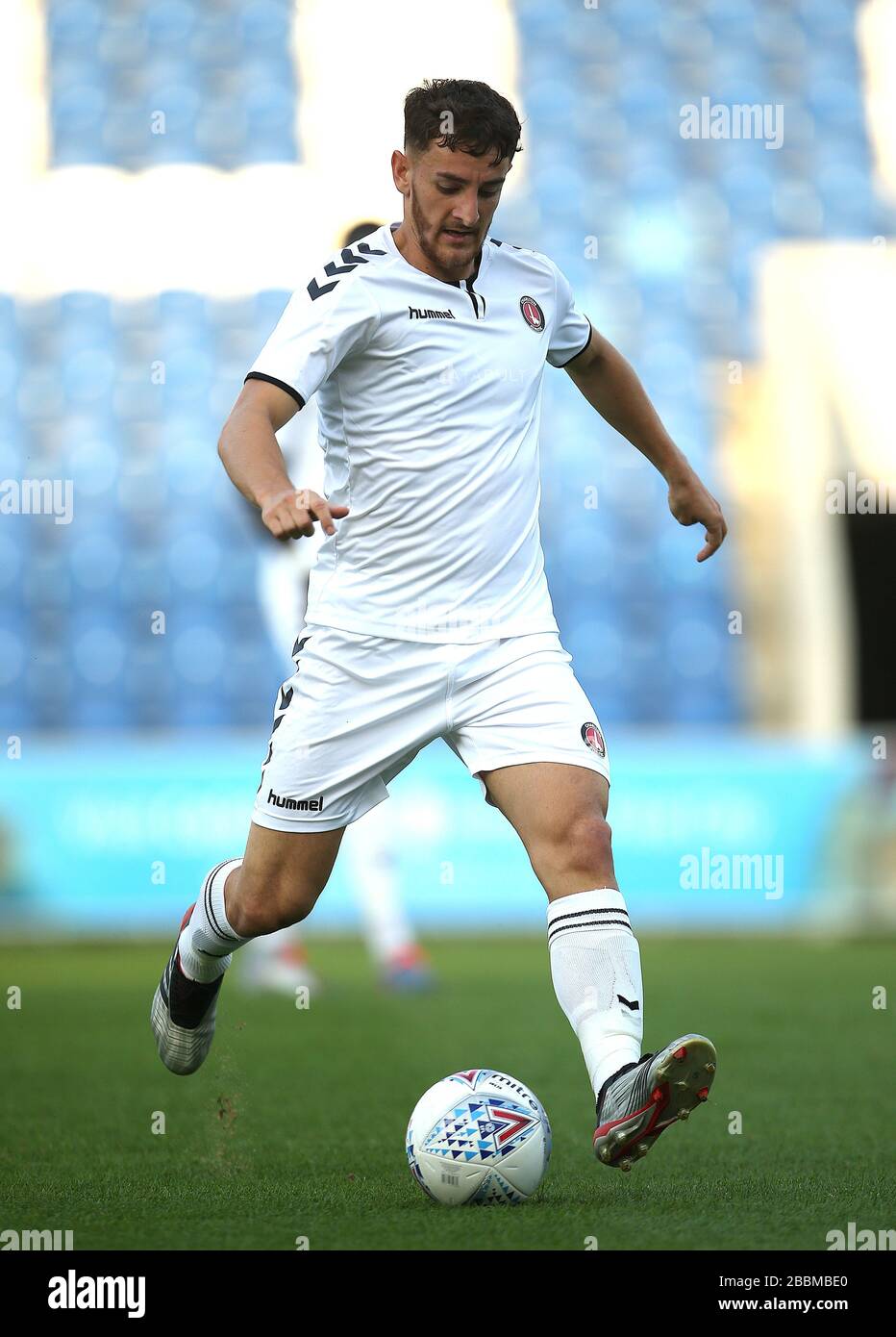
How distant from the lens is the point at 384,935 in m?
7.14

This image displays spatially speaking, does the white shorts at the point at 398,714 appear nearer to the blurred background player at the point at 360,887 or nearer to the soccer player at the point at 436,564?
the soccer player at the point at 436,564

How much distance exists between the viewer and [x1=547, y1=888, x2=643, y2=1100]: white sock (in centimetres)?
338

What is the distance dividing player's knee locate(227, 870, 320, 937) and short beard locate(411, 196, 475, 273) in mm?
1303

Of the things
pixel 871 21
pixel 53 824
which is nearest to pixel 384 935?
pixel 53 824

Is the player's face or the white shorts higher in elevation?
the player's face

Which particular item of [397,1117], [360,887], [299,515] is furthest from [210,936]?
[360,887]

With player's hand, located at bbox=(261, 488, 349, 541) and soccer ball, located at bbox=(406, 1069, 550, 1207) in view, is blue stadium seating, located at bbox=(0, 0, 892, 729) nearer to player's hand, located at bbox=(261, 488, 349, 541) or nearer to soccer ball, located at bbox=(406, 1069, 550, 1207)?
soccer ball, located at bbox=(406, 1069, 550, 1207)

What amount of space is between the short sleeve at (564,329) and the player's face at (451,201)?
34cm

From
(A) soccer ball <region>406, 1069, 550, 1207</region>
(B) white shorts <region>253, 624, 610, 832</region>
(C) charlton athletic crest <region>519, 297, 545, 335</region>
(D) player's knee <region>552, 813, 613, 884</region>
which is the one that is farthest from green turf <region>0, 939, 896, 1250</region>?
(C) charlton athletic crest <region>519, 297, 545, 335</region>

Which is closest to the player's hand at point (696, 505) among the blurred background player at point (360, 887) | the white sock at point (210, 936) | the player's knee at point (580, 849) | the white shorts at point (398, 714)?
the white shorts at point (398, 714)

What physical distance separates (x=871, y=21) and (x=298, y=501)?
46.6 feet

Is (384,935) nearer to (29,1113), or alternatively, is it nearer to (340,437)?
(29,1113)

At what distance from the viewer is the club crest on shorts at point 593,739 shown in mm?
3633

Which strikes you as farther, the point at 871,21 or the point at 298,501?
the point at 871,21
